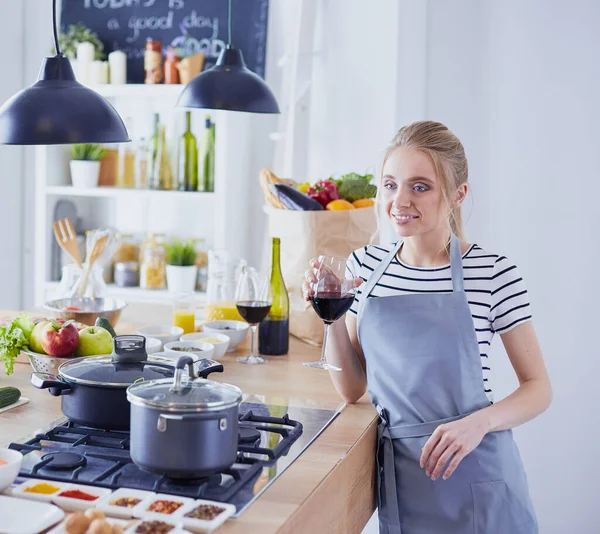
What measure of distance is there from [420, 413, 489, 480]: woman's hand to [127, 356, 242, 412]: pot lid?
0.55 meters

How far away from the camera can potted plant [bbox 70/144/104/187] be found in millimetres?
4223

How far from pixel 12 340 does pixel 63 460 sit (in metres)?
0.66

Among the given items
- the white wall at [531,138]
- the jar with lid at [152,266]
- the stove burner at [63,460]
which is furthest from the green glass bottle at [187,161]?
the stove burner at [63,460]

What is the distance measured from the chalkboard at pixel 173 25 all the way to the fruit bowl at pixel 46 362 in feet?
7.62

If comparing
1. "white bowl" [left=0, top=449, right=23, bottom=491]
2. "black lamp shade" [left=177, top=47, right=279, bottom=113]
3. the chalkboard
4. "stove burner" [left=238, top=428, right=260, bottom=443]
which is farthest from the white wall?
"white bowl" [left=0, top=449, right=23, bottom=491]

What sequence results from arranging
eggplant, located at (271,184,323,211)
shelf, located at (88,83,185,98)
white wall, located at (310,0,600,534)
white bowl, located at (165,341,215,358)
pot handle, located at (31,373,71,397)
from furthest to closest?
shelf, located at (88,83,185,98), white wall, located at (310,0,600,534), eggplant, located at (271,184,323,211), white bowl, located at (165,341,215,358), pot handle, located at (31,373,71,397)

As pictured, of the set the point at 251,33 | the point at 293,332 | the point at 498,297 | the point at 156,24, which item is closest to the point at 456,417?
the point at 498,297

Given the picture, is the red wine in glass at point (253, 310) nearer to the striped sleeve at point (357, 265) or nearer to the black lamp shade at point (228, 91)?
the striped sleeve at point (357, 265)

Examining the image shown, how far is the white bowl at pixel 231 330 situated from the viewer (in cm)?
243

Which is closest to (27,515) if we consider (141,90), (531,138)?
(531,138)

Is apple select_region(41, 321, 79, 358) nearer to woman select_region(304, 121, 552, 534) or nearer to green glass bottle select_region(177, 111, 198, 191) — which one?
woman select_region(304, 121, 552, 534)

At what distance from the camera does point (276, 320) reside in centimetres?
242

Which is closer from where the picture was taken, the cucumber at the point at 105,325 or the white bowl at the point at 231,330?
the cucumber at the point at 105,325

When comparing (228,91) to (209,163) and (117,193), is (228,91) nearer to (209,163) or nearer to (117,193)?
(209,163)
